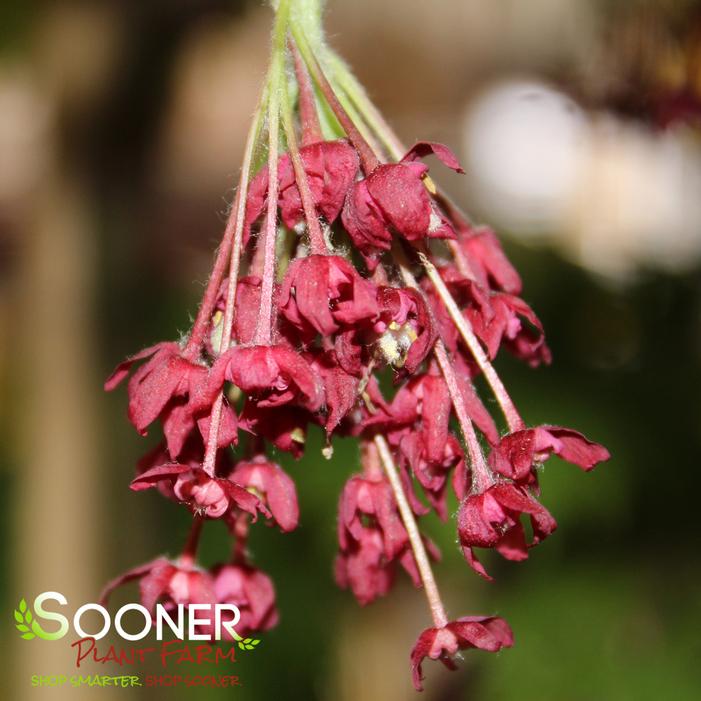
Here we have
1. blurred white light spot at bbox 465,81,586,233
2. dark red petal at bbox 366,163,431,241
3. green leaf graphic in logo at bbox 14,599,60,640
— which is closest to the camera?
dark red petal at bbox 366,163,431,241

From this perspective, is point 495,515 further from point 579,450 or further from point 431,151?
point 431,151

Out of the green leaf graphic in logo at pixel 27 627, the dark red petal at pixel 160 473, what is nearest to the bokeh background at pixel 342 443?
the green leaf graphic in logo at pixel 27 627

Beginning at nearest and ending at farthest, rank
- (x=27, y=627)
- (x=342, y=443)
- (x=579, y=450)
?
(x=579, y=450)
(x=27, y=627)
(x=342, y=443)

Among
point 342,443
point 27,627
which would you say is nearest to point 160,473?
point 27,627

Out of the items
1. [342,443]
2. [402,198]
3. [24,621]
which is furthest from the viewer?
[342,443]

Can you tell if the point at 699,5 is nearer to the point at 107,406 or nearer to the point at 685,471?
the point at 685,471

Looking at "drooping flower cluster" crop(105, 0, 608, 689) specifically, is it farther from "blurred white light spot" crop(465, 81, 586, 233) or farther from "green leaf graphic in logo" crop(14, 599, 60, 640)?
"blurred white light spot" crop(465, 81, 586, 233)

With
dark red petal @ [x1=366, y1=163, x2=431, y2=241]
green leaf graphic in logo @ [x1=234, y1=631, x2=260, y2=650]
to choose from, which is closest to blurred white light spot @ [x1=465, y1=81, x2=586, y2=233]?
green leaf graphic in logo @ [x1=234, y1=631, x2=260, y2=650]

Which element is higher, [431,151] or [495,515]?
[431,151]
